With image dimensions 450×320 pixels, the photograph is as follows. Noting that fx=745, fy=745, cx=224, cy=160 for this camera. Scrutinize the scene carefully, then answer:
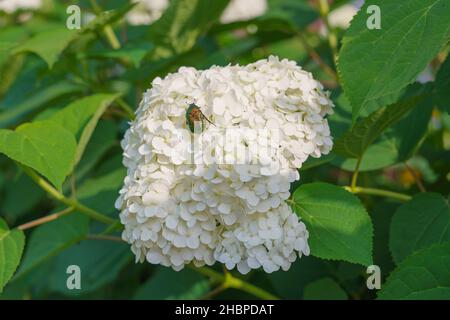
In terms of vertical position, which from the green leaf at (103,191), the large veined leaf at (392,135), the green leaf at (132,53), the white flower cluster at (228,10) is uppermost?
the white flower cluster at (228,10)

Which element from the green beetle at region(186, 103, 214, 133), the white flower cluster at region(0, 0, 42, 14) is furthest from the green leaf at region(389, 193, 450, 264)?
the white flower cluster at region(0, 0, 42, 14)

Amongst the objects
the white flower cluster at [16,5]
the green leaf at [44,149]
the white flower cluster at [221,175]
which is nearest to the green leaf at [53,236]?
the green leaf at [44,149]

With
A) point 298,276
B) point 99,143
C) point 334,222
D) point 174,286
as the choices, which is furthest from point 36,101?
point 334,222

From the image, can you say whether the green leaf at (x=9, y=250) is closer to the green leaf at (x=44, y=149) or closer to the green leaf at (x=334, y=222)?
the green leaf at (x=44, y=149)

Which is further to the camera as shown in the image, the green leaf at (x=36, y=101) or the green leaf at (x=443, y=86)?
the green leaf at (x=36, y=101)

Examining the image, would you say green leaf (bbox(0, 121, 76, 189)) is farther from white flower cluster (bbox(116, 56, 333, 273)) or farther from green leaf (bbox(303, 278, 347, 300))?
green leaf (bbox(303, 278, 347, 300))

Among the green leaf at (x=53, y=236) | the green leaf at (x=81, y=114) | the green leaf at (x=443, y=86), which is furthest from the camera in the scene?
the green leaf at (x=53, y=236)

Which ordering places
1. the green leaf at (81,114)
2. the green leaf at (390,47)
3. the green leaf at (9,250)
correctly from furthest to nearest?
1. the green leaf at (81,114)
2. the green leaf at (9,250)
3. the green leaf at (390,47)
